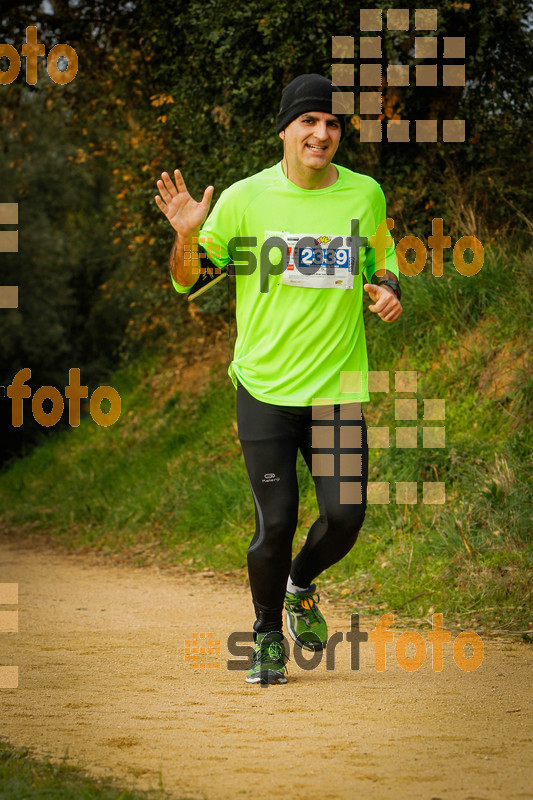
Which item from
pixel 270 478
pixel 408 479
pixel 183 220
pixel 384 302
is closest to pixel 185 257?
pixel 183 220

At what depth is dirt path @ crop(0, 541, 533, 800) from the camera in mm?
3340

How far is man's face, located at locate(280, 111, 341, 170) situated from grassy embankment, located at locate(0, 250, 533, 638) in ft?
10.1

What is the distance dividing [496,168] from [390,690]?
6558mm

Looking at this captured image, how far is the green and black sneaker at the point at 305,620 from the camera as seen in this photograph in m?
5.17

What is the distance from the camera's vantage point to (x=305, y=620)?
17.0 ft

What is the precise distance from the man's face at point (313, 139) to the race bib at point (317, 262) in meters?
0.33

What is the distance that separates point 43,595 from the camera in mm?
8203

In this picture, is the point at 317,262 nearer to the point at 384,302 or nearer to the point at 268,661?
the point at 384,302

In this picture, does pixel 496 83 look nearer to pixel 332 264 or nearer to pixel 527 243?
pixel 527 243

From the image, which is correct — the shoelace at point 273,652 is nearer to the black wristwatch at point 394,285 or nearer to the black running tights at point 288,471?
the black running tights at point 288,471

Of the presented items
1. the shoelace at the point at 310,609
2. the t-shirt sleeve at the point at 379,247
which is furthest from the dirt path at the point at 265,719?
the t-shirt sleeve at the point at 379,247

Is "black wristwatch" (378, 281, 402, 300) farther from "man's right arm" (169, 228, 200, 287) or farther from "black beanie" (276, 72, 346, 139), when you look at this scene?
"man's right arm" (169, 228, 200, 287)

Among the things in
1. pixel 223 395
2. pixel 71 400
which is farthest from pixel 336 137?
pixel 71 400

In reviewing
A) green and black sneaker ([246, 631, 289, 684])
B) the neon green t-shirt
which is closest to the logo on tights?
the neon green t-shirt
